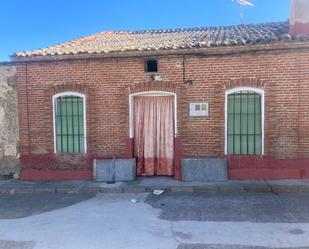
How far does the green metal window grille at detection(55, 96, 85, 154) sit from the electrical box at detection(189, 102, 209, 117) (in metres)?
3.34

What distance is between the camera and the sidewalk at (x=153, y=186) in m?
7.70

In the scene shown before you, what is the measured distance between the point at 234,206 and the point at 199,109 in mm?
3119

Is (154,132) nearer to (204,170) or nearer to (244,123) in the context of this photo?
(204,170)

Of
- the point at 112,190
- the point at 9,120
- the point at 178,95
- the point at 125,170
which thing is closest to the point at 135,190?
the point at 112,190

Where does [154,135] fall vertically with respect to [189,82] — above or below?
below

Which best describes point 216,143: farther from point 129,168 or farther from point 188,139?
point 129,168

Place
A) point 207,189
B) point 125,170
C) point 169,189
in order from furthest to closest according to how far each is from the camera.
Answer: point 125,170
point 169,189
point 207,189

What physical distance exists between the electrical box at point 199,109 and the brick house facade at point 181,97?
0.12m

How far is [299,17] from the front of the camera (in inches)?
338

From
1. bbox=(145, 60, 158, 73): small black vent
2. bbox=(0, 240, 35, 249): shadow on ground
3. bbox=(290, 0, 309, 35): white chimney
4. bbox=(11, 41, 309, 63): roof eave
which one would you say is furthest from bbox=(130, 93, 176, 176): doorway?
bbox=(0, 240, 35, 249): shadow on ground

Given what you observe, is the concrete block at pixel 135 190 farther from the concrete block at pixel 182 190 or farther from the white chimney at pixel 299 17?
the white chimney at pixel 299 17

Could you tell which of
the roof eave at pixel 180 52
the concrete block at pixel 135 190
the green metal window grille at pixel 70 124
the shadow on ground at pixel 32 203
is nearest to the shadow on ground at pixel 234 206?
the concrete block at pixel 135 190

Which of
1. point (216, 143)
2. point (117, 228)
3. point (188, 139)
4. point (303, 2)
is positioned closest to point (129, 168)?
point (188, 139)

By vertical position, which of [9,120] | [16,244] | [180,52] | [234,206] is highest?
[180,52]
